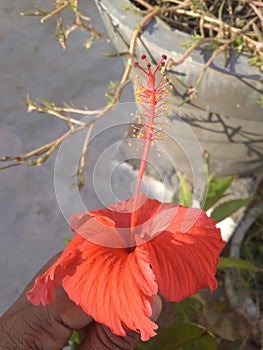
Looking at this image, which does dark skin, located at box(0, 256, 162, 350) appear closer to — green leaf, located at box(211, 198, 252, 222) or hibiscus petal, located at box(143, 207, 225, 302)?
hibiscus petal, located at box(143, 207, 225, 302)

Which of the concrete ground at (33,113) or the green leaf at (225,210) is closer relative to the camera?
the green leaf at (225,210)

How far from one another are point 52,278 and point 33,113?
0.98 m

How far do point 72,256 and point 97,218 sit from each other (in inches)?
1.8

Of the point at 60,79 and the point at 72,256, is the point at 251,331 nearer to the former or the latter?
the point at 72,256

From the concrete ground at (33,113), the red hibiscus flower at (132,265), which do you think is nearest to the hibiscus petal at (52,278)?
the red hibiscus flower at (132,265)

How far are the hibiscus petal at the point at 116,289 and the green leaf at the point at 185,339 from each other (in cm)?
25

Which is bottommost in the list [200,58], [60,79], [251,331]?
[251,331]

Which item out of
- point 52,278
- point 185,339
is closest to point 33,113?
point 185,339

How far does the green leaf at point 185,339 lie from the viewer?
2.15ft

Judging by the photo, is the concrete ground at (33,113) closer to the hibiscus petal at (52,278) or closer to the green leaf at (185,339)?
the green leaf at (185,339)

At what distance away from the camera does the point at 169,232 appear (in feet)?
1.51

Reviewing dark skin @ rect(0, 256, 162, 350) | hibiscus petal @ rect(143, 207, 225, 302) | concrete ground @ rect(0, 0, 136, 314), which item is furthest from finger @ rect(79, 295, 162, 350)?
concrete ground @ rect(0, 0, 136, 314)

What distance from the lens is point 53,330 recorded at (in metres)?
0.53

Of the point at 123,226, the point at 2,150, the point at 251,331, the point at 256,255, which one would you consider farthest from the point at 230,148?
the point at 2,150
